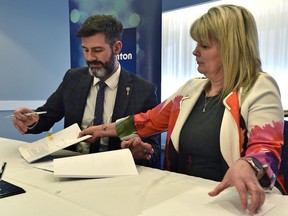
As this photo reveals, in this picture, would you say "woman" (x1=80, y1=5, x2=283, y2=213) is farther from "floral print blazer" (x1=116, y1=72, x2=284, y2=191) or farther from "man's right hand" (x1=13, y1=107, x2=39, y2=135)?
"man's right hand" (x1=13, y1=107, x2=39, y2=135)

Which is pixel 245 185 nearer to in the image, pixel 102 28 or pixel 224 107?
pixel 224 107

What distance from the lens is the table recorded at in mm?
766

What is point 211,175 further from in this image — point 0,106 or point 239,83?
point 0,106

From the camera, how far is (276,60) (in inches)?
140

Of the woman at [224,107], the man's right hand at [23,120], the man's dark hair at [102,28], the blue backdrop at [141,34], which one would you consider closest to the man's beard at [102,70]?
the man's dark hair at [102,28]

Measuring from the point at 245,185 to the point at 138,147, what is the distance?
60 cm

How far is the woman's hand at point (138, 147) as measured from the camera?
1238 millimetres

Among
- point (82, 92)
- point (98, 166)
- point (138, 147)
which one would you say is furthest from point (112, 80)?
point (98, 166)

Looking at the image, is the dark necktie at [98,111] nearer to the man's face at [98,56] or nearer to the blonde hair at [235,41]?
the man's face at [98,56]

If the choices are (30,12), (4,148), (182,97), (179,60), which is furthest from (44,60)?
(182,97)

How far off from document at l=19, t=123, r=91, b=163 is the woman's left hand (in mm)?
711

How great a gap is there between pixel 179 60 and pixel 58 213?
3843 mm

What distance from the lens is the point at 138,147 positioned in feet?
4.13

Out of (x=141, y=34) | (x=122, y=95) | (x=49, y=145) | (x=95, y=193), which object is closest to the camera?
(x=95, y=193)
